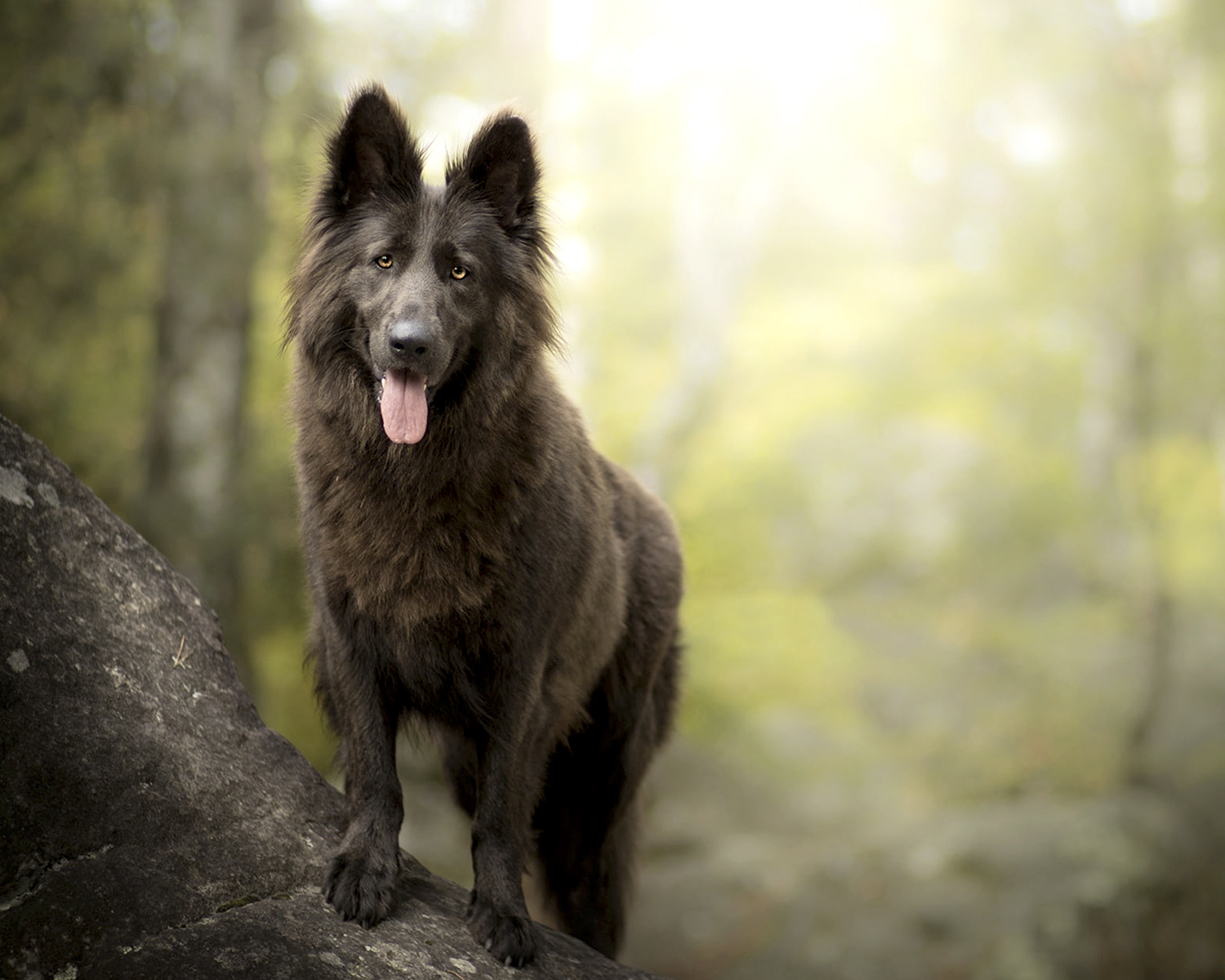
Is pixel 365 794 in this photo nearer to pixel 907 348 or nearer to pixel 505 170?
pixel 505 170

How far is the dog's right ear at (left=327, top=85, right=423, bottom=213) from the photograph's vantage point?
3.85 m

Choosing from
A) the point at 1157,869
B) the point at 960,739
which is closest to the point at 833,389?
the point at 960,739

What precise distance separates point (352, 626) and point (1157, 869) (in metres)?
11.2

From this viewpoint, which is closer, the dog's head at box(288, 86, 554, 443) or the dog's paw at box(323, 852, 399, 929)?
the dog's paw at box(323, 852, 399, 929)

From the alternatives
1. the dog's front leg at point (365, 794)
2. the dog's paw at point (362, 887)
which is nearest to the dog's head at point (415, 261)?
the dog's front leg at point (365, 794)

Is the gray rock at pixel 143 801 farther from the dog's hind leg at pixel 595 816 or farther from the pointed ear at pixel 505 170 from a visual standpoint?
the pointed ear at pixel 505 170

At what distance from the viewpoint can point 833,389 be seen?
14.4 meters

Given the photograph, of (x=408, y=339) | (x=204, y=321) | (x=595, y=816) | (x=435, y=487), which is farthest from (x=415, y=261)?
(x=204, y=321)

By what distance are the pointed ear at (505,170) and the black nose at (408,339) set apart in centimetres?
74

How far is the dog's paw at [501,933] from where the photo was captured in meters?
3.64

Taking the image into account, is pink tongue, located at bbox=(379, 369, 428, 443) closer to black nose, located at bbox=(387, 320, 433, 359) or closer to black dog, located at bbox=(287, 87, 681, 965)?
black dog, located at bbox=(287, 87, 681, 965)

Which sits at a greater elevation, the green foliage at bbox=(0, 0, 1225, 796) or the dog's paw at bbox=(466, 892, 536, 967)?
the green foliage at bbox=(0, 0, 1225, 796)

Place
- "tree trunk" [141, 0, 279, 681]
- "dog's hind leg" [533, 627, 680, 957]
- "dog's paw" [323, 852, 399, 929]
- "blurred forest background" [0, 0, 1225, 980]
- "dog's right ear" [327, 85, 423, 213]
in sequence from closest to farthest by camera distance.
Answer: "dog's paw" [323, 852, 399, 929] < "dog's right ear" [327, 85, 423, 213] < "dog's hind leg" [533, 627, 680, 957] < "tree trunk" [141, 0, 279, 681] < "blurred forest background" [0, 0, 1225, 980]

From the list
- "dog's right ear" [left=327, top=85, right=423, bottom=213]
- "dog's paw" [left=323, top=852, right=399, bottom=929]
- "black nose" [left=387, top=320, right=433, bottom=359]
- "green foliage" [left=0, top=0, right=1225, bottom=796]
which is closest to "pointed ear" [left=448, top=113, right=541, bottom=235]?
"dog's right ear" [left=327, top=85, right=423, bottom=213]
